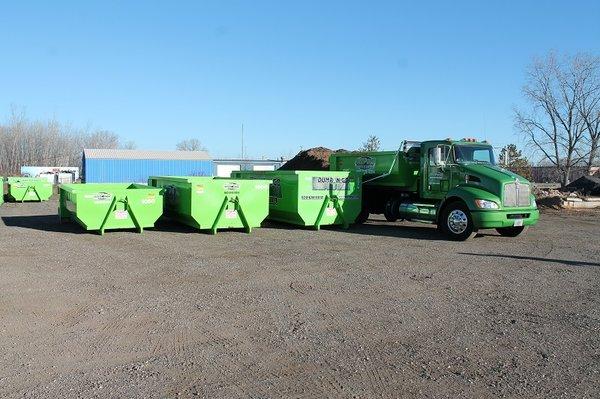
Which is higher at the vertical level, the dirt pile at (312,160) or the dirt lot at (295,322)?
the dirt pile at (312,160)

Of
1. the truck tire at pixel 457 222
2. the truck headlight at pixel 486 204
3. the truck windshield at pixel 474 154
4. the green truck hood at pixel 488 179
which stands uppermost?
the truck windshield at pixel 474 154

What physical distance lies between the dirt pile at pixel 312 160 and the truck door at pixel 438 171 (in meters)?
12.1

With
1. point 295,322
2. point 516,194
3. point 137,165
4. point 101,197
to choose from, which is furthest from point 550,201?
point 137,165

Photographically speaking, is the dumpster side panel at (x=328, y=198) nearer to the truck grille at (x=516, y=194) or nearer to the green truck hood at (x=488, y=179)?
the green truck hood at (x=488, y=179)

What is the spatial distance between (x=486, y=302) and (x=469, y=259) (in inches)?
144

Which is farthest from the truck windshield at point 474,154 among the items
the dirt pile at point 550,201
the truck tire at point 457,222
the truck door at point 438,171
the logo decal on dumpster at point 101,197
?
the dirt pile at point 550,201

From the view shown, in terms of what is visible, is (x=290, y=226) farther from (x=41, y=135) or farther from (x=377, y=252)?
(x=41, y=135)

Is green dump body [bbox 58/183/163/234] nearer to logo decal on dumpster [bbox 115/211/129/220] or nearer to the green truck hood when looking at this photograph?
logo decal on dumpster [bbox 115/211/129/220]

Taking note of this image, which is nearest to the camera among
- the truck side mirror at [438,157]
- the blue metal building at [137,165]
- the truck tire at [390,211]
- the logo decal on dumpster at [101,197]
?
the logo decal on dumpster at [101,197]

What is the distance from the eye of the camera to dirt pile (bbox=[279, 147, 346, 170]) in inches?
1114

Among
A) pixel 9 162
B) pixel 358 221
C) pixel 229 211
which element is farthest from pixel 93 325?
pixel 9 162

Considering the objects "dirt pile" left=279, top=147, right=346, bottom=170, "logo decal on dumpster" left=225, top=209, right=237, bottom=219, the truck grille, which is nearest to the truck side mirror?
the truck grille

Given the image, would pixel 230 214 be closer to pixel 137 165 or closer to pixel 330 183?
pixel 330 183

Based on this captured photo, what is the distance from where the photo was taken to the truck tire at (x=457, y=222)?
13.6 metres
